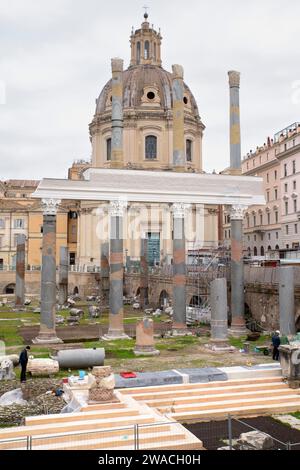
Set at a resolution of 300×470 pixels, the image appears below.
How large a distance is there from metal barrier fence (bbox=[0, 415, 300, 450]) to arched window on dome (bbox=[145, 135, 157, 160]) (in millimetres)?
48715

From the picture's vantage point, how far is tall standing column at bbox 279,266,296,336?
870 inches

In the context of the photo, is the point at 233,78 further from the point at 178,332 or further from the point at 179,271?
the point at 178,332

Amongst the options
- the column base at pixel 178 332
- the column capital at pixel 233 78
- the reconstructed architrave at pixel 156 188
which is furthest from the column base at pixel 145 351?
the column capital at pixel 233 78

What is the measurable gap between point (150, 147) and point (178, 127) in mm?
33318

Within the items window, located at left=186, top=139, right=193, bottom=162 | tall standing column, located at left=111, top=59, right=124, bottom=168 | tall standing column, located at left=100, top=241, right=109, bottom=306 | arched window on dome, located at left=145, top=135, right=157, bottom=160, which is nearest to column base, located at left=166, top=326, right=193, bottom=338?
tall standing column, located at left=111, top=59, right=124, bottom=168

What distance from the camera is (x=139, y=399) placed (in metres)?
14.6

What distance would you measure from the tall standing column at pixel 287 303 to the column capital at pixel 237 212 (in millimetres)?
5437

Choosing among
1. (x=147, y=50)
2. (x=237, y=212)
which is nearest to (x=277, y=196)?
(x=237, y=212)

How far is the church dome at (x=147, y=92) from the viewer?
197 ft

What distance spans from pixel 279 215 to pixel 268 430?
40.7 m

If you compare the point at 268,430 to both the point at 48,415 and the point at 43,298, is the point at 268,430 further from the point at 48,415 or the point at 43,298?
the point at 43,298

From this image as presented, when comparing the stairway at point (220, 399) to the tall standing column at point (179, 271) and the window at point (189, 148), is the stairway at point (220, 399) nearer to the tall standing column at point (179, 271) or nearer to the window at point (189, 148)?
the tall standing column at point (179, 271)

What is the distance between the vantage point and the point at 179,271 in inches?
1031
